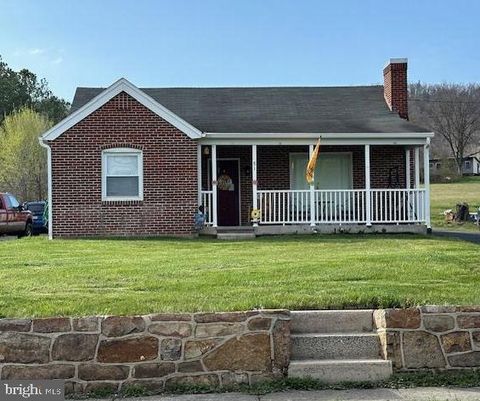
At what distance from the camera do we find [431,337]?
6.31m

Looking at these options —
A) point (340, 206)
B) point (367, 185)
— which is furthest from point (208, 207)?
point (367, 185)

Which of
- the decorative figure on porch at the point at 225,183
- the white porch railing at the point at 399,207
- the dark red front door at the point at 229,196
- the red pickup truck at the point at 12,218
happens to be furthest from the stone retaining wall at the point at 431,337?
the red pickup truck at the point at 12,218

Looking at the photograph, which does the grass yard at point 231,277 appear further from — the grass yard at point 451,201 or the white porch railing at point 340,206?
the grass yard at point 451,201

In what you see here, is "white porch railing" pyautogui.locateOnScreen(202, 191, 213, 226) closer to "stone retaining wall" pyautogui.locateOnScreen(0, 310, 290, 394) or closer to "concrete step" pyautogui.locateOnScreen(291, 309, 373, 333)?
"concrete step" pyautogui.locateOnScreen(291, 309, 373, 333)

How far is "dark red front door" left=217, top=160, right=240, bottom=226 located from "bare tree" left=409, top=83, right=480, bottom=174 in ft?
188

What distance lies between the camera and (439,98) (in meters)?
80.1

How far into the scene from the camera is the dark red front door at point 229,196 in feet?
62.7

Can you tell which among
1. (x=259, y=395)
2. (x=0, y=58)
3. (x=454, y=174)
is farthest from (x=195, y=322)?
(x=454, y=174)

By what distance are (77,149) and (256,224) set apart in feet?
17.3

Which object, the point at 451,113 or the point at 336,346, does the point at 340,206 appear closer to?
the point at 336,346

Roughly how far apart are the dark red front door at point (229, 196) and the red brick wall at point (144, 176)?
2.18 metres

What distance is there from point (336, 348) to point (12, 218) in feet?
53.2

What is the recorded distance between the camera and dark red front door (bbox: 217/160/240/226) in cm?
1912

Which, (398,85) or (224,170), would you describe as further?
(398,85)
